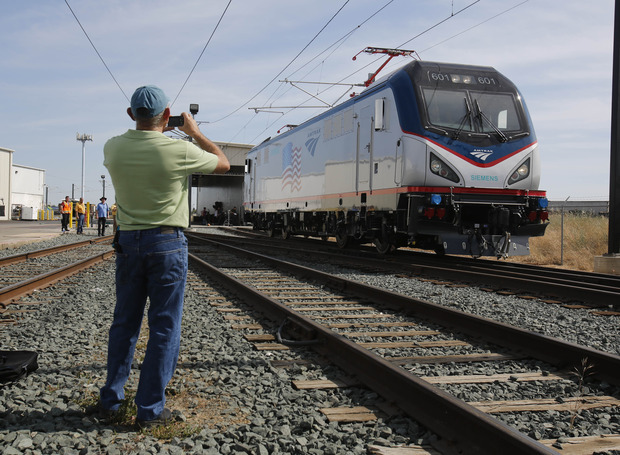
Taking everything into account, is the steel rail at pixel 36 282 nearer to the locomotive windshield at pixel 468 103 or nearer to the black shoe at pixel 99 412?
the black shoe at pixel 99 412

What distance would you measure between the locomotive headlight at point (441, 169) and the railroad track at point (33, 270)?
6.59 meters

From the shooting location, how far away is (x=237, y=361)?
4.37m

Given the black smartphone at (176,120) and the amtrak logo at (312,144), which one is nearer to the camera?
the black smartphone at (176,120)

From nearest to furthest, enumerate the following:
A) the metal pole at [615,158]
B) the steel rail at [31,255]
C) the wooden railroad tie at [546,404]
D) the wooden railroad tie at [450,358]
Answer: the wooden railroad tie at [546,404] → the wooden railroad tie at [450,358] → the metal pole at [615,158] → the steel rail at [31,255]

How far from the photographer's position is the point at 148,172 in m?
2.99

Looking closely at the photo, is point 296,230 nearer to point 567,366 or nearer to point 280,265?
point 280,265

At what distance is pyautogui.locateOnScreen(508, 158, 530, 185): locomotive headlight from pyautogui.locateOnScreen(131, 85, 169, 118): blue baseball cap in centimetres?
907

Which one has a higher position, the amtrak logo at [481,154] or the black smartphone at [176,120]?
the amtrak logo at [481,154]

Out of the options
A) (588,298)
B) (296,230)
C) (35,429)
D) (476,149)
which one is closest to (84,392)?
(35,429)

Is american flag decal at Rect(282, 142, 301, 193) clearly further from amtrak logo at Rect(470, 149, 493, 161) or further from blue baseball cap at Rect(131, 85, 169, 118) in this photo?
blue baseball cap at Rect(131, 85, 169, 118)

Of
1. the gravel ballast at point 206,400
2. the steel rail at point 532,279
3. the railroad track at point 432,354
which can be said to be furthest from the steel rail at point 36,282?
the steel rail at point 532,279

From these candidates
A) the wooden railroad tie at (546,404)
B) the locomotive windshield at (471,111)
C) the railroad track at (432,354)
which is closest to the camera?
the railroad track at (432,354)

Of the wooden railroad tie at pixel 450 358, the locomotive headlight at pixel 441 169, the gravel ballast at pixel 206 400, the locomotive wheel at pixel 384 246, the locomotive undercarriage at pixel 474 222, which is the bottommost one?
the gravel ballast at pixel 206 400

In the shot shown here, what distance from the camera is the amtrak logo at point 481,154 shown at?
10750 millimetres
